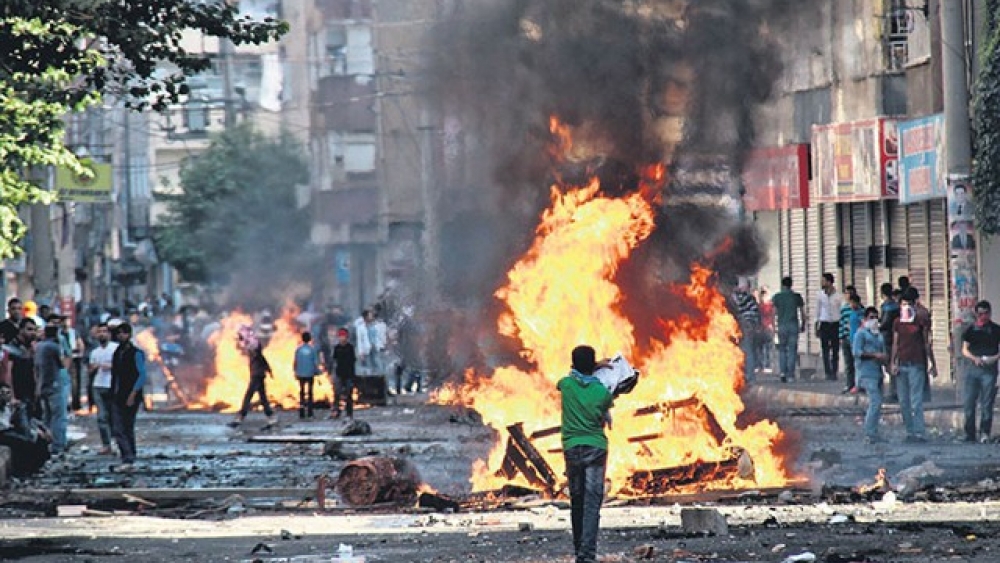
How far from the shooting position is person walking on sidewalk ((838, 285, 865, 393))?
1298 inches

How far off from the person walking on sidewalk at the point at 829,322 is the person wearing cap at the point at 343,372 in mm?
8070

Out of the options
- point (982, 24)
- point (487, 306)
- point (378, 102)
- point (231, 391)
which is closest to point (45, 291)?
point (231, 391)

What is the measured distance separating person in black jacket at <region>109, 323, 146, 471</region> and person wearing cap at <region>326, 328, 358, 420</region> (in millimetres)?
9740

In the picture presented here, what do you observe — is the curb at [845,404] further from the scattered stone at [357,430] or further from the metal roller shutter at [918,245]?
the scattered stone at [357,430]

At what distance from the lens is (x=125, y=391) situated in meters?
25.4

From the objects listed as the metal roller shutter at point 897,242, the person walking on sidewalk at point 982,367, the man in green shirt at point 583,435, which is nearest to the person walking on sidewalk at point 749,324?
the metal roller shutter at point 897,242

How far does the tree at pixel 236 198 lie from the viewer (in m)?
90.6

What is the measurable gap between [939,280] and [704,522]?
23.7 meters

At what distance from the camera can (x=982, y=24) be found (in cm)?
3228

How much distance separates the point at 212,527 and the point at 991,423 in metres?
10.7

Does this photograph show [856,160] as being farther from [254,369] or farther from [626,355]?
[626,355]

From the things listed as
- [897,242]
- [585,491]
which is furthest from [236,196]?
[585,491]

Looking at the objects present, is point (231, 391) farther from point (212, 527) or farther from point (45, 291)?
point (212, 527)

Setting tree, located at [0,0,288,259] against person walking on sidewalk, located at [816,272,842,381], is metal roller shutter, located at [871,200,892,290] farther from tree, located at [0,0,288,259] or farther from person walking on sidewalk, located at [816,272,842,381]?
tree, located at [0,0,288,259]
